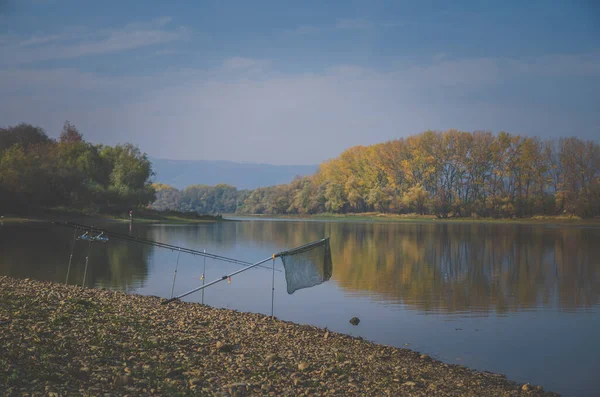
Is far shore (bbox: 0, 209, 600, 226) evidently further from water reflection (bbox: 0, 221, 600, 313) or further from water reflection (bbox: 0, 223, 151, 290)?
water reflection (bbox: 0, 223, 151, 290)

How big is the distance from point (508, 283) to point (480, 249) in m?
19.4

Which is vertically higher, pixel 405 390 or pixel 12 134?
pixel 12 134

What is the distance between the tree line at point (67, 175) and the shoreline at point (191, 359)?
59.3 m

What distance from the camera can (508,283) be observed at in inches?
1001

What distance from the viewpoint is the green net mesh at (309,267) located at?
52.1 ft

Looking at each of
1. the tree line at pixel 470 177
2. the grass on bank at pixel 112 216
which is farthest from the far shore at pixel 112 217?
the tree line at pixel 470 177

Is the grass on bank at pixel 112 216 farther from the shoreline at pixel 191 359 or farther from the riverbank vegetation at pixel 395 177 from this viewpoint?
the shoreline at pixel 191 359

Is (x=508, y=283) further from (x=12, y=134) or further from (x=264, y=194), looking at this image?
(x=264, y=194)

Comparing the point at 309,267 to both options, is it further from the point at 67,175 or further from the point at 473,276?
the point at 67,175

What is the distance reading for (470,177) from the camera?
115375mm

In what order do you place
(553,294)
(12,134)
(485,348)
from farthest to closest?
1. (12,134)
2. (553,294)
3. (485,348)

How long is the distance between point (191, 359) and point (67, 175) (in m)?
71.8

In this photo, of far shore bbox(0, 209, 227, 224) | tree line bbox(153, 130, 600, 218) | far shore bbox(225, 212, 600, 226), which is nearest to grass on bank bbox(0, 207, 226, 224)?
far shore bbox(0, 209, 227, 224)

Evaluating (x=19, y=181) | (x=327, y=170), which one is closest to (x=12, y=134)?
(x=19, y=181)
